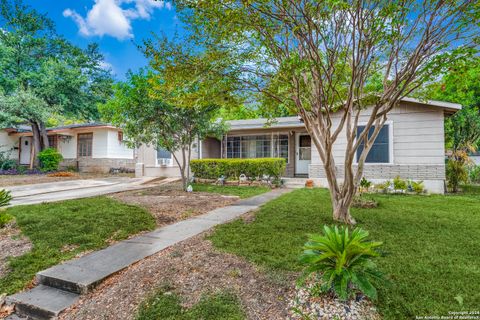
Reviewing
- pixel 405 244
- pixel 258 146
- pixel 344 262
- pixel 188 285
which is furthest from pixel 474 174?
pixel 188 285

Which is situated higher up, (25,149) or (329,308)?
(25,149)

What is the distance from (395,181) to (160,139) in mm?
8764

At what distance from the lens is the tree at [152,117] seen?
Result: 8250 millimetres

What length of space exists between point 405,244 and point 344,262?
2.30 meters

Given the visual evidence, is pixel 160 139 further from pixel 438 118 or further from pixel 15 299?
pixel 438 118

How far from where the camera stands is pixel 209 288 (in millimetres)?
2752

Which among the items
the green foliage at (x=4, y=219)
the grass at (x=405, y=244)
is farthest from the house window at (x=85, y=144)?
the grass at (x=405, y=244)

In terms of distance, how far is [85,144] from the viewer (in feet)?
63.2

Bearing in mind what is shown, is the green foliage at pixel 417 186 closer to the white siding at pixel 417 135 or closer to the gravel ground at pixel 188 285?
the white siding at pixel 417 135

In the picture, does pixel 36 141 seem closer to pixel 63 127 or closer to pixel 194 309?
pixel 63 127

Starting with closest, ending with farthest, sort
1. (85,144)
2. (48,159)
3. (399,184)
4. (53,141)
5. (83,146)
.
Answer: (399,184), (48,159), (85,144), (83,146), (53,141)

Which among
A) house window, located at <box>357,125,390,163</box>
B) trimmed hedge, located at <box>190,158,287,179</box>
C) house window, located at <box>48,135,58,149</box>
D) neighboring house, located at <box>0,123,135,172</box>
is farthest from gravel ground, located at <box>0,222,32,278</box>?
house window, located at <box>48,135,58,149</box>

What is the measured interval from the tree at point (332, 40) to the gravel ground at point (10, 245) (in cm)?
464

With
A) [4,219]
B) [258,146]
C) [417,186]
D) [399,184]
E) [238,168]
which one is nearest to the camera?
[4,219]
